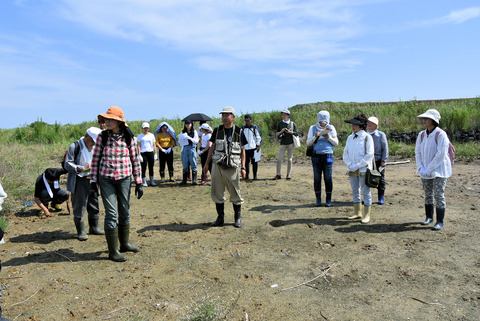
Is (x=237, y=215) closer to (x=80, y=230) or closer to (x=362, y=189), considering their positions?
(x=362, y=189)

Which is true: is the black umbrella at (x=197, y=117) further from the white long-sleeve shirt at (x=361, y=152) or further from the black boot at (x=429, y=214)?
the black boot at (x=429, y=214)

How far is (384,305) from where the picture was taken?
3672mm

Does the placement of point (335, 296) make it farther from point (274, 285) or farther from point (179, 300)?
point (179, 300)

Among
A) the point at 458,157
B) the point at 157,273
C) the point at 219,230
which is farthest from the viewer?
the point at 458,157

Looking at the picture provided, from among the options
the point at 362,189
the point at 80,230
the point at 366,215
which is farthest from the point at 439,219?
the point at 80,230

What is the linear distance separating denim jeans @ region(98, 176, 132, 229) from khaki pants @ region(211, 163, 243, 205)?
64.3 inches

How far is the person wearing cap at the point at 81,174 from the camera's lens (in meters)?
5.33

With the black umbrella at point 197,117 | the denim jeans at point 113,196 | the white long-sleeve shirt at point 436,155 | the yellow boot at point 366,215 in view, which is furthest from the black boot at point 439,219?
the black umbrella at point 197,117

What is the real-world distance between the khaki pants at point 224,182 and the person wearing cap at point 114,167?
1.51 meters

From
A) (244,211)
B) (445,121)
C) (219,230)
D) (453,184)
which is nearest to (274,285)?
(219,230)

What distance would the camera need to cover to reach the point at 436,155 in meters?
5.61

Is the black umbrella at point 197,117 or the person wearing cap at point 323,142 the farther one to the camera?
the black umbrella at point 197,117

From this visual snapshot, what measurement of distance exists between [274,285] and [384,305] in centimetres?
119

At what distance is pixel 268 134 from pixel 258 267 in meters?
16.7
